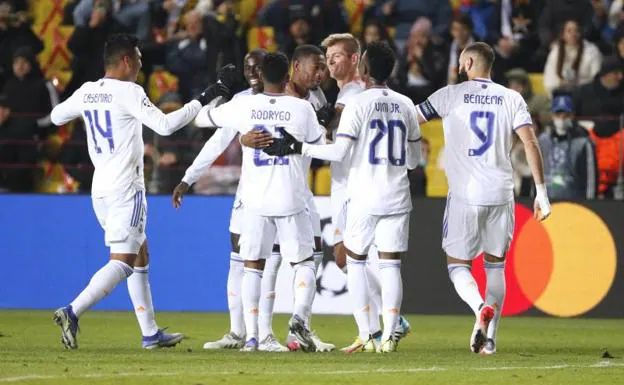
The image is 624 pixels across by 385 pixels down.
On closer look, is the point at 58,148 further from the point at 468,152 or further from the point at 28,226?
the point at 468,152

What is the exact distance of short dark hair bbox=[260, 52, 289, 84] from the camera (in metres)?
10.9

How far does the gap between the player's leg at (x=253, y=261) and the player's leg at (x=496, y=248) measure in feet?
5.31

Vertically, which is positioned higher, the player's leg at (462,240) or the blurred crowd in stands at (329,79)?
the blurred crowd in stands at (329,79)

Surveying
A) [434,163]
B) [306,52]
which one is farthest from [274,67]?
[434,163]

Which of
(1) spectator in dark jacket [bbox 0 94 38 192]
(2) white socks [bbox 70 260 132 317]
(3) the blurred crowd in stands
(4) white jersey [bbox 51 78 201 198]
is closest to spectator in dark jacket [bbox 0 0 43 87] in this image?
(3) the blurred crowd in stands

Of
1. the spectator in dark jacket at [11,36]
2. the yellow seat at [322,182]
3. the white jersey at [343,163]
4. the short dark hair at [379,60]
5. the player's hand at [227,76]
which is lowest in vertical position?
the yellow seat at [322,182]

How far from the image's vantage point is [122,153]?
11.2 m

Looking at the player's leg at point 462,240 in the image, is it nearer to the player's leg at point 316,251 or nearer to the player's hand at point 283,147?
the player's leg at point 316,251

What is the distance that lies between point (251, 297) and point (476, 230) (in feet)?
5.69

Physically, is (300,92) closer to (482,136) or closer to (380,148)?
(380,148)

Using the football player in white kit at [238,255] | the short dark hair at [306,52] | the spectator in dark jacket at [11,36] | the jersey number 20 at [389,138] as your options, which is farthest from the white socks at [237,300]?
the spectator in dark jacket at [11,36]

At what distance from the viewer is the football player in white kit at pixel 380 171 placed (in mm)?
11039

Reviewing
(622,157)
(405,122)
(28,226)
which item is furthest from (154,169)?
(405,122)

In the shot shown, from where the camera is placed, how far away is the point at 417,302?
1597cm
